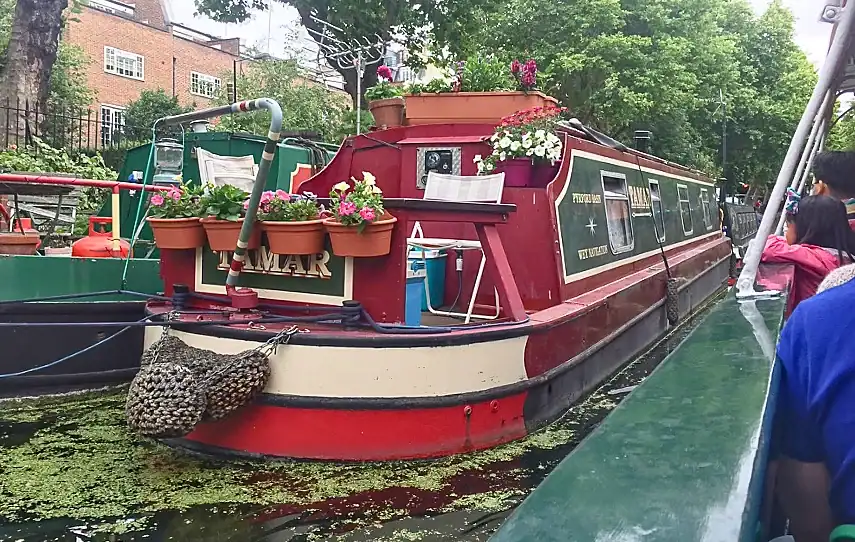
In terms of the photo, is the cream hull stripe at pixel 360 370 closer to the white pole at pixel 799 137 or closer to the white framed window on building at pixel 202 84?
the white pole at pixel 799 137

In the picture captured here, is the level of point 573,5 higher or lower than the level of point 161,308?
higher

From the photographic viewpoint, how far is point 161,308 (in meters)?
5.13

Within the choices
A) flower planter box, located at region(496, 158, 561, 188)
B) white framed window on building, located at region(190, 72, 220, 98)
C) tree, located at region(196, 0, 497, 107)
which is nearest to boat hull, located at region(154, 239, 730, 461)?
flower planter box, located at region(496, 158, 561, 188)

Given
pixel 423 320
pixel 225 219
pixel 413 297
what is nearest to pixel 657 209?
pixel 423 320

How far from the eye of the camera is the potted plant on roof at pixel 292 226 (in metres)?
4.45

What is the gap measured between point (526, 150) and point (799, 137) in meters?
2.67

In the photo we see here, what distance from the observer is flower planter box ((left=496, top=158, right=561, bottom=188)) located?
19.0 feet

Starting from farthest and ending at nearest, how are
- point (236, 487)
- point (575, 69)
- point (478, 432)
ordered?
point (575, 69)
point (478, 432)
point (236, 487)

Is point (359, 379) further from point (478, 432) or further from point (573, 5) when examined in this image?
point (573, 5)

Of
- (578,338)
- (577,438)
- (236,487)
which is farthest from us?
(578,338)

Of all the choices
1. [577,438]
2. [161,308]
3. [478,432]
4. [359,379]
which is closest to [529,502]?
[359,379]

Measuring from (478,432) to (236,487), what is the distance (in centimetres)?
142

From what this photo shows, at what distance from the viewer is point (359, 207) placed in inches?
168

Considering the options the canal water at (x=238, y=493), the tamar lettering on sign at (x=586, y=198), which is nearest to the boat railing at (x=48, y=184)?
the canal water at (x=238, y=493)
